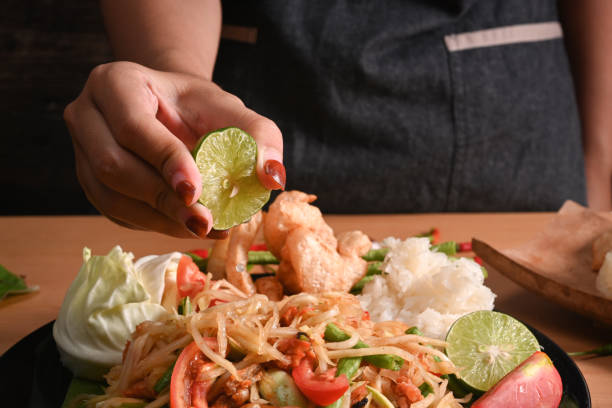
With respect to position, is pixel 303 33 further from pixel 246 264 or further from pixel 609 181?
pixel 609 181

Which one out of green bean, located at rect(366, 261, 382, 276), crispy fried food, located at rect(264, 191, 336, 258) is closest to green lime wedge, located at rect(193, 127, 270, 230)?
crispy fried food, located at rect(264, 191, 336, 258)

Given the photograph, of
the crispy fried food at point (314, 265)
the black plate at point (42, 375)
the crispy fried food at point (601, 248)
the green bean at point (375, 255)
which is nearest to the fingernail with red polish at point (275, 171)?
the crispy fried food at point (314, 265)

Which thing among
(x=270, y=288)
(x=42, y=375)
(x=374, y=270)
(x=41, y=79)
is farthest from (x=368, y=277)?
(x=41, y=79)

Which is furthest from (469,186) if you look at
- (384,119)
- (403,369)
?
(403,369)

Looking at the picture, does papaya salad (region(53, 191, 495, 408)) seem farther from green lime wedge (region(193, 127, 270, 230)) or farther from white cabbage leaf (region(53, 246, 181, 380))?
green lime wedge (region(193, 127, 270, 230))

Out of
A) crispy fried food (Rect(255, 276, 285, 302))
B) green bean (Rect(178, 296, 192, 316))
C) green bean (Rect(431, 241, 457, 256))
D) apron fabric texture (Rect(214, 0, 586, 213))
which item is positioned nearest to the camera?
green bean (Rect(178, 296, 192, 316))

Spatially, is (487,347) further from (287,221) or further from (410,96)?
(410,96)
